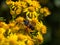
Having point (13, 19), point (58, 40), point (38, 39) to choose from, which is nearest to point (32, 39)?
point (38, 39)

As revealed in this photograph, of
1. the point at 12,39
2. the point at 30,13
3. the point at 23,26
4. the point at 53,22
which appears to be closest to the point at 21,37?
the point at 12,39

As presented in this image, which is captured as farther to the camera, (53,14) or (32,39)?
(53,14)

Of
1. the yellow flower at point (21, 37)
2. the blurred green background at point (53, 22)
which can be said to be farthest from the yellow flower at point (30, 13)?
the blurred green background at point (53, 22)

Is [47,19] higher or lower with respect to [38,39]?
lower

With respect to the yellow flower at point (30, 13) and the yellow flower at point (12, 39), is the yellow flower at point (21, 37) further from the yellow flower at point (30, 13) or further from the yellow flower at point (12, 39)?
the yellow flower at point (30, 13)

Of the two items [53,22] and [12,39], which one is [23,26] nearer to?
[12,39]

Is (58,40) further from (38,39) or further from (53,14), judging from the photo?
(38,39)

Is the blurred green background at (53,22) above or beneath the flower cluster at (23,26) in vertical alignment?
beneath

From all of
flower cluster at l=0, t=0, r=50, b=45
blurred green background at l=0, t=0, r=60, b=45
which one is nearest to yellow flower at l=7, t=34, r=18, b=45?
flower cluster at l=0, t=0, r=50, b=45
